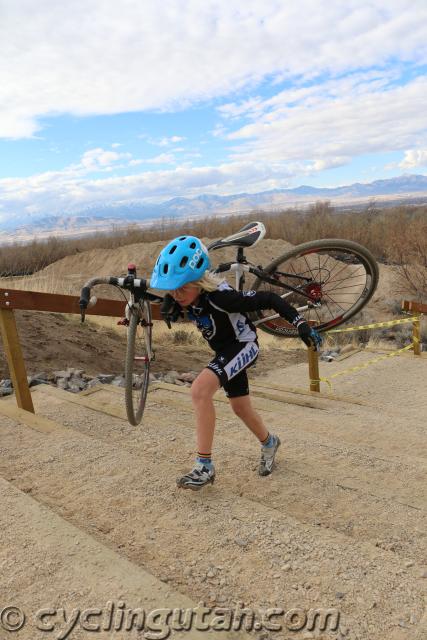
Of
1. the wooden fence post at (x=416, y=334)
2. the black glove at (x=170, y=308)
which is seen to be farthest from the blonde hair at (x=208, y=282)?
the wooden fence post at (x=416, y=334)

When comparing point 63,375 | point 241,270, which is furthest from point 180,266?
point 63,375

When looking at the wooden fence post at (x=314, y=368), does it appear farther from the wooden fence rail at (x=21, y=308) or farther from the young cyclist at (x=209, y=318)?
the young cyclist at (x=209, y=318)

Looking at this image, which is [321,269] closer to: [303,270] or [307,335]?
[303,270]

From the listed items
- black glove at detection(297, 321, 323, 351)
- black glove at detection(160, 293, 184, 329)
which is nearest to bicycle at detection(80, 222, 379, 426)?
black glove at detection(160, 293, 184, 329)

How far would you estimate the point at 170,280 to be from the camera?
3158 mm

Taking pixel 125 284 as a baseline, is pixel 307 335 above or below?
below

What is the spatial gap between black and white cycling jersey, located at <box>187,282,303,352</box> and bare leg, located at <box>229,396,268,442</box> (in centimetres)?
38

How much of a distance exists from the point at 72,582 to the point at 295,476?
173 cm

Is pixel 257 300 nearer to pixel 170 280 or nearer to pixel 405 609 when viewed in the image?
pixel 170 280

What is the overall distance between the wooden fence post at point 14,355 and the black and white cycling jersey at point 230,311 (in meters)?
1.93

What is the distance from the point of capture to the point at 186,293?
127 inches

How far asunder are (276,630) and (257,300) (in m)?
1.75

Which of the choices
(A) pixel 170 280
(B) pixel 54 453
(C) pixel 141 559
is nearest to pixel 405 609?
(C) pixel 141 559

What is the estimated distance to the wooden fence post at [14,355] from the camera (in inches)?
177
